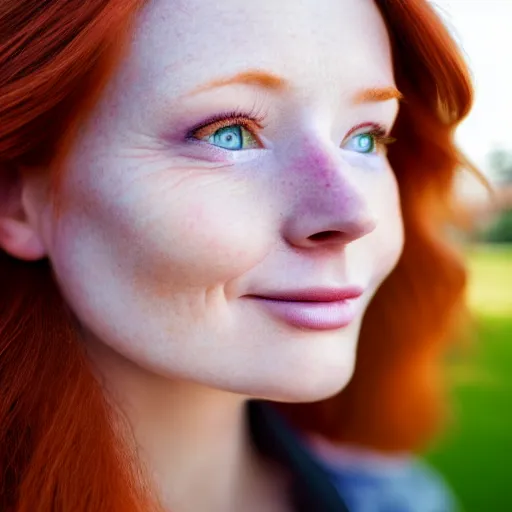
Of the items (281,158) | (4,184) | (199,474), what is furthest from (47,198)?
(199,474)

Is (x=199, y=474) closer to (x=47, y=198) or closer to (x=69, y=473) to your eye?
(x=69, y=473)

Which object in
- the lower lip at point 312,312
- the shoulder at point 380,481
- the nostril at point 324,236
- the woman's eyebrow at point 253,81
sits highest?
the woman's eyebrow at point 253,81

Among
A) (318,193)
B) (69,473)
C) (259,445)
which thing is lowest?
(259,445)

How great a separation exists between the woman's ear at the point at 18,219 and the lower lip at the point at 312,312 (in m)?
0.32

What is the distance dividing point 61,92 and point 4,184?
173 mm

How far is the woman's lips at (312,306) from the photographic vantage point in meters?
0.91

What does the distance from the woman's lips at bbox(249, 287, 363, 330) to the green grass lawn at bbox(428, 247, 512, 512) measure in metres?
0.61

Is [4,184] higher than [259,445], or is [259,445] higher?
[4,184]

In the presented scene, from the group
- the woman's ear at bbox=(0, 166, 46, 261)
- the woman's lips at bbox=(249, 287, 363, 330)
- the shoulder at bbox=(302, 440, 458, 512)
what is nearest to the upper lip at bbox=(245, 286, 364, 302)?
the woman's lips at bbox=(249, 287, 363, 330)

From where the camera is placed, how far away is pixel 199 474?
1130 millimetres

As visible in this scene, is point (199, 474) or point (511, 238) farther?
point (511, 238)

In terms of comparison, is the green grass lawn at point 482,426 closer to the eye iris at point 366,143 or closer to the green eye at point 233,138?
the eye iris at point 366,143

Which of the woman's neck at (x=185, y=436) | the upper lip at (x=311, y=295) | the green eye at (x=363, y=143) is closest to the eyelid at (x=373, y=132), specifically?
the green eye at (x=363, y=143)

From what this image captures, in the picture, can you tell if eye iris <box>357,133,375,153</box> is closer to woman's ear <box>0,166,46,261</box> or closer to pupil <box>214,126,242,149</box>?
pupil <box>214,126,242,149</box>
